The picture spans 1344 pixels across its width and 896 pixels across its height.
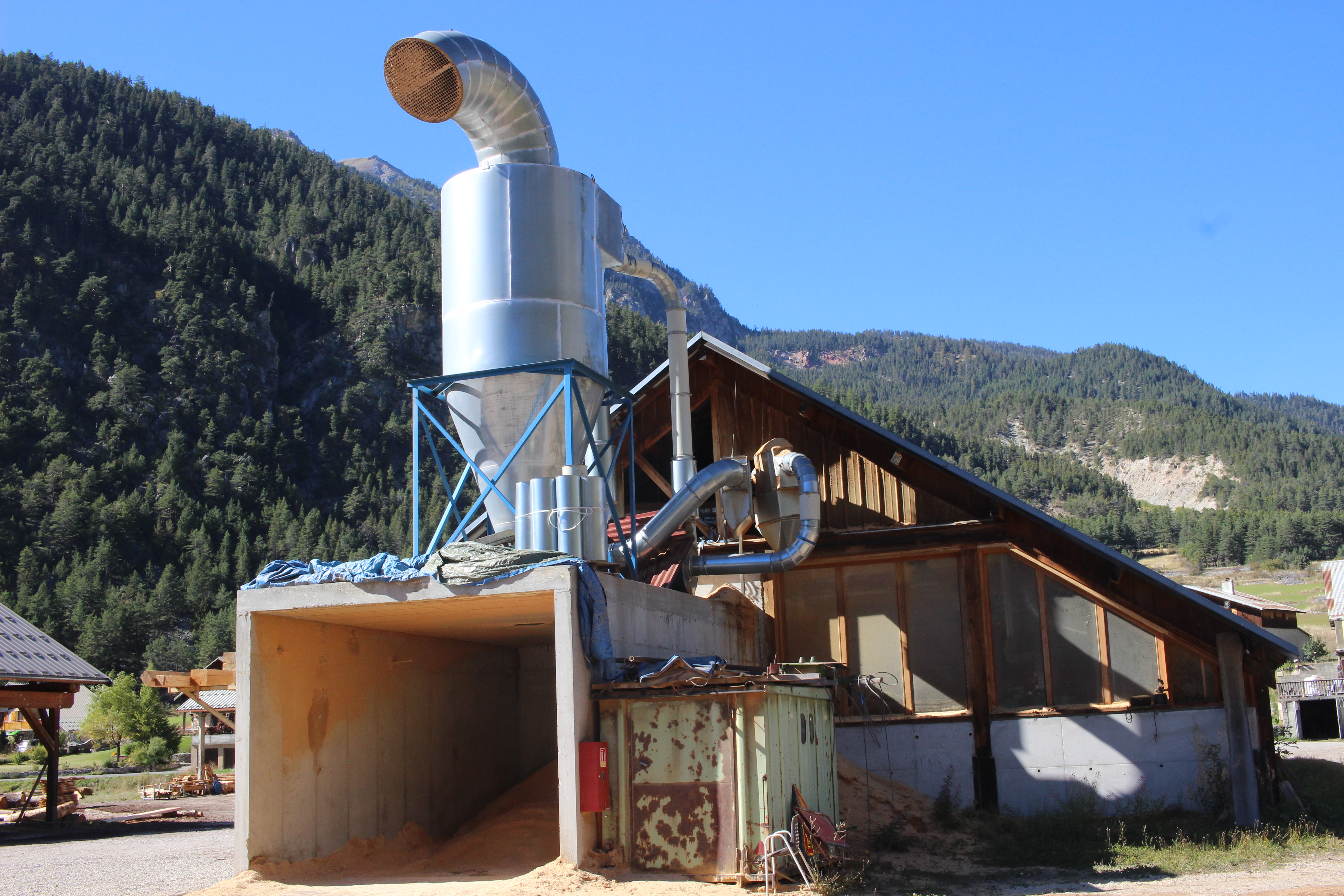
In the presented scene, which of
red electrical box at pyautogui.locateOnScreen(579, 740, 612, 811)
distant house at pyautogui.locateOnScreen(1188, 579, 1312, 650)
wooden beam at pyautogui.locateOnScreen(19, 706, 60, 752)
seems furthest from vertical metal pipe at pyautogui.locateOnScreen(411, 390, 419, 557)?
distant house at pyautogui.locateOnScreen(1188, 579, 1312, 650)

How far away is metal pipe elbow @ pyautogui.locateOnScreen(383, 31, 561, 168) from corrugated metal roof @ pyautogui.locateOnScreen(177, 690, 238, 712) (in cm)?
2932

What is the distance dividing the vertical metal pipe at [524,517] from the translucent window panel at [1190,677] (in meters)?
10.6

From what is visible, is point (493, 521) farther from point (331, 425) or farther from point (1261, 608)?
point (331, 425)

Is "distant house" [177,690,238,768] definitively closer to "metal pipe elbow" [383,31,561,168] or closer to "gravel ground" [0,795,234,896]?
"gravel ground" [0,795,234,896]

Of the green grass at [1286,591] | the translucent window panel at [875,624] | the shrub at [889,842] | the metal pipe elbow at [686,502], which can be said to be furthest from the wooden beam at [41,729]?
the green grass at [1286,591]


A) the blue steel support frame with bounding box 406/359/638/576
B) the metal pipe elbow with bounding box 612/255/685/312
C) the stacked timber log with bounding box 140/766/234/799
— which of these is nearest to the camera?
the blue steel support frame with bounding box 406/359/638/576

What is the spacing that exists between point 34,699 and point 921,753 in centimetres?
1590

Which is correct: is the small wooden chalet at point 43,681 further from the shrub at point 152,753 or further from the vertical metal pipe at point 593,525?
the shrub at point 152,753

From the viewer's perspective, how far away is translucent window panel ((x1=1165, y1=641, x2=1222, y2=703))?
57.6ft

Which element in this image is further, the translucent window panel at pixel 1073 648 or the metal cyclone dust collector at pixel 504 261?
the translucent window panel at pixel 1073 648

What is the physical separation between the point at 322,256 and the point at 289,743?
482ft

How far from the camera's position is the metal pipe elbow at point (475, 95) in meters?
15.2

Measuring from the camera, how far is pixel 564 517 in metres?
14.4

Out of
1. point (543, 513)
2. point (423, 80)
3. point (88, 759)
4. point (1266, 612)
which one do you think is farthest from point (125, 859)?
point (88, 759)
